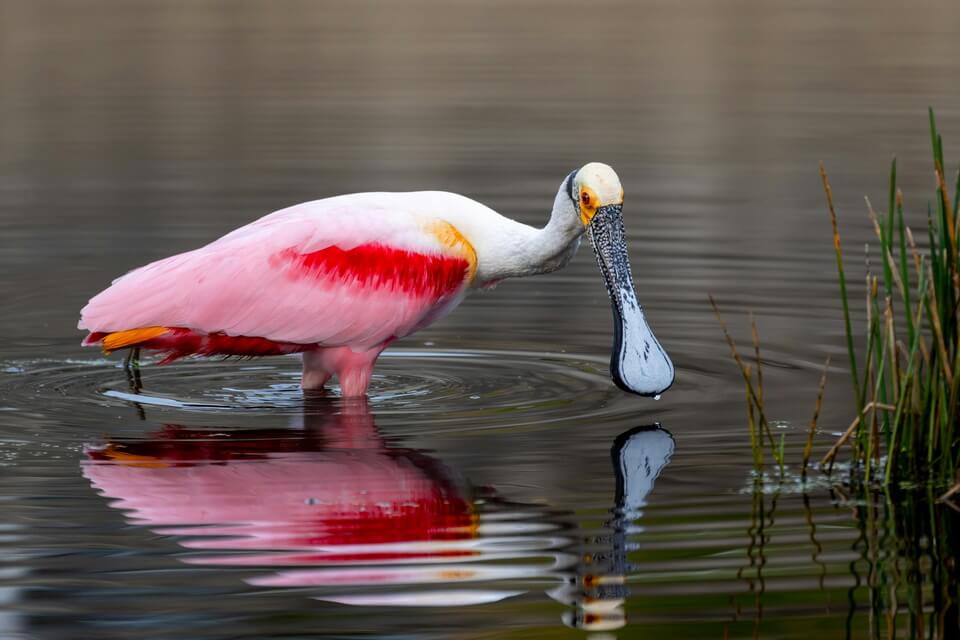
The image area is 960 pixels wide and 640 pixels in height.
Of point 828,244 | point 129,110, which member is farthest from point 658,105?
point 828,244

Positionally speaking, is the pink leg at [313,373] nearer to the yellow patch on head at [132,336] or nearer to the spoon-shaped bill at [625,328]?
the yellow patch on head at [132,336]

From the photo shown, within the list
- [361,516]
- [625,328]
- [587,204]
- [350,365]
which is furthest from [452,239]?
[361,516]

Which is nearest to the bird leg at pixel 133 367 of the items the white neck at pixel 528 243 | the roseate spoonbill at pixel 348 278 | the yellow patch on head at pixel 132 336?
the roseate spoonbill at pixel 348 278

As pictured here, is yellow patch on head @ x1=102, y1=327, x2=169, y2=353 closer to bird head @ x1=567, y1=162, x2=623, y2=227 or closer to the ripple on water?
the ripple on water

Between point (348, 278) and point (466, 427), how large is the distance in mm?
1089

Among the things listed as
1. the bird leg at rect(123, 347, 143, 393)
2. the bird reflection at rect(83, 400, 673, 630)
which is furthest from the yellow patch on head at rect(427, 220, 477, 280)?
the bird leg at rect(123, 347, 143, 393)

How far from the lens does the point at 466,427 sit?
8.28 meters

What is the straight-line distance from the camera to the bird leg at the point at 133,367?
9359 millimetres

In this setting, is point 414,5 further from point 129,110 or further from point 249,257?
point 249,257

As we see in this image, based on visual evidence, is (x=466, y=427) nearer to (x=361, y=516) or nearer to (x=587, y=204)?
(x=587, y=204)

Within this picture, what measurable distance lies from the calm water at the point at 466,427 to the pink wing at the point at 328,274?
36 centimetres

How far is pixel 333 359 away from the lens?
29.9 ft

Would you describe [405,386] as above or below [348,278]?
below

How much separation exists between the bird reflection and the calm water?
0.02 meters
